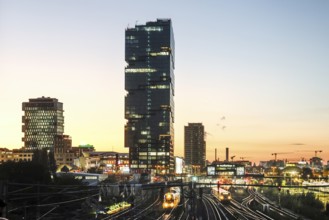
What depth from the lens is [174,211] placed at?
176ft

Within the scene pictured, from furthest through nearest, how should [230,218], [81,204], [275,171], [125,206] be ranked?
1. [275,171]
2. [125,206]
3. [230,218]
4. [81,204]

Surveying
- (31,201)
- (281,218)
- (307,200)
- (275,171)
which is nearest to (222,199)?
(307,200)

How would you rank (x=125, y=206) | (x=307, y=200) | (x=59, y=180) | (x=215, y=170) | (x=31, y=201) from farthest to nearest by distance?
(x=215, y=170) → (x=307, y=200) → (x=59, y=180) → (x=125, y=206) → (x=31, y=201)

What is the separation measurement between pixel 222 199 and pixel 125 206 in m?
23.0

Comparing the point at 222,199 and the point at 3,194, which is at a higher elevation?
the point at 3,194

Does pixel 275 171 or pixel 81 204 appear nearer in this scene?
pixel 81 204

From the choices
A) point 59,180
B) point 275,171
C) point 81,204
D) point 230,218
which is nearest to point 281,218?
point 230,218

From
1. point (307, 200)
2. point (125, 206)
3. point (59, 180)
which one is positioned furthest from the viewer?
point (307, 200)

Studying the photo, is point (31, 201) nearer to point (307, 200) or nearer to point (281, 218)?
point (281, 218)

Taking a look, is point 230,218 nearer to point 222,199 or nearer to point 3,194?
point 222,199

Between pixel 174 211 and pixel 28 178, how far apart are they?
1821 cm

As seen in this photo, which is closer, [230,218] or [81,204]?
[81,204]

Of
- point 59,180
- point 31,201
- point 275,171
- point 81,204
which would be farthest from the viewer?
point 275,171

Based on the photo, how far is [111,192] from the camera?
64562 mm
